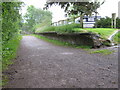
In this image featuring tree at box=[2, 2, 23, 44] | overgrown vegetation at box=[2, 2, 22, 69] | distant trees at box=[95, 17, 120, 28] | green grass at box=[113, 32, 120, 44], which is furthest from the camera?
distant trees at box=[95, 17, 120, 28]

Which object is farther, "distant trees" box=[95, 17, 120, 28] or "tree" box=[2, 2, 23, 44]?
"distant trees" box=[95, 17, 120, 28]

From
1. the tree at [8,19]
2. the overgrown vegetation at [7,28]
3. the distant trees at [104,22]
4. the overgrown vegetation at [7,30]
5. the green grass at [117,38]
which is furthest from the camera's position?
the distant trees at [104,22]

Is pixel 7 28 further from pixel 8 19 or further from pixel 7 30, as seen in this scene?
pixel 8 19

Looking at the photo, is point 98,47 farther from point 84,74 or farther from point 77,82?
point 77,82

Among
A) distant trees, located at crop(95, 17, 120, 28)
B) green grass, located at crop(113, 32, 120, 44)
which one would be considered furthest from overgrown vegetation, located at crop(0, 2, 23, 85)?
distant trees, located at crop(95, 17, 120, 28)

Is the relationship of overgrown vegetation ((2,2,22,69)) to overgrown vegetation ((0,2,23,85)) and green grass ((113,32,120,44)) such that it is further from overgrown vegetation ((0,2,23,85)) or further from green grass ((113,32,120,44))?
green grass ((113,32,120,44))

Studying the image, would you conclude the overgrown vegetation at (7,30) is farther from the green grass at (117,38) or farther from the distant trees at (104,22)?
the distant trees at (104,22)

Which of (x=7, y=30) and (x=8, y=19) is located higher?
(x=8, y=19)

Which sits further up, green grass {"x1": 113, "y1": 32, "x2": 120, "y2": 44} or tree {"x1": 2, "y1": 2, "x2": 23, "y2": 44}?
tree {"x1": 2, "y1": 2, "x2": 23, "y2": 44}

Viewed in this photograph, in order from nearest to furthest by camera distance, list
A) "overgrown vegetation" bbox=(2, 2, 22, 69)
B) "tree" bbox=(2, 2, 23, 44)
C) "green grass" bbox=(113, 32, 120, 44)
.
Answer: "overgrown vegetation" bbox=(2, 2, 22, 69) → "tree" bbox=(2, 2, 23, 44) → "green grass" bbox=(113, 32, 120, 44)

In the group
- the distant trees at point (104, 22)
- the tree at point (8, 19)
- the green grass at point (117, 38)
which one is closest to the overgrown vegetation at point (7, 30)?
the tree at point (8, 19)

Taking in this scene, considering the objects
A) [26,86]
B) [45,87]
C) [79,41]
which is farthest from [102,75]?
[79,41]

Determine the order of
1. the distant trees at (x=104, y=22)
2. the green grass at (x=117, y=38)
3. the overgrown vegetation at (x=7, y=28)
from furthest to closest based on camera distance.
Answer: the distant trees at (x=104, y=22)
the green grass at (x=117, y=38)
the overgrown vegetation at (x=7, y=28)

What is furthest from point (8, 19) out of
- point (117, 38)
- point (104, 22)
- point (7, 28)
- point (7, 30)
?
point (104, 22)
